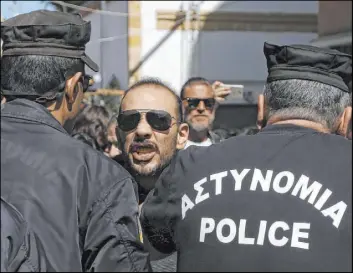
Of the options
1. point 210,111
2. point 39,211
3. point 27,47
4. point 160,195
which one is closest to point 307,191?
point 160,195

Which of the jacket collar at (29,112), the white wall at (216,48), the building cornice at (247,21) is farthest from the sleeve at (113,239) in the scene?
the building cornice at (247,21)

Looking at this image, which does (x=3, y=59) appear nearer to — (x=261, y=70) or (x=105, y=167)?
(x=105, y=167)

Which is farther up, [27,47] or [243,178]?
[27,47]

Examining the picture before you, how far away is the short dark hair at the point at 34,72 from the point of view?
226cm

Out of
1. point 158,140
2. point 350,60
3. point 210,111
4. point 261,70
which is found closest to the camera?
point 350,60

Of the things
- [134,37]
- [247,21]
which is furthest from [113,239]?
[247,21]

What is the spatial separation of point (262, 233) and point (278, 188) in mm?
147

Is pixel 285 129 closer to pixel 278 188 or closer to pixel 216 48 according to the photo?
pixel 278 188

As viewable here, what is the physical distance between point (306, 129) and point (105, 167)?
66 centimetres

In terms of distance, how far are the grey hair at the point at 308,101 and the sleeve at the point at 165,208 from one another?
0.40 m

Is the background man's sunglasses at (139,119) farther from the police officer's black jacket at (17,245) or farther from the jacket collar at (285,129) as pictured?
the police officer's black jacket at (17,245)

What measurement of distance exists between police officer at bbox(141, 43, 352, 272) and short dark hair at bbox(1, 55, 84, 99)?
0.49 meters

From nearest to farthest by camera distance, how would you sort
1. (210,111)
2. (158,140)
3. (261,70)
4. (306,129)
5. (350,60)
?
(306,129)
(350,60)
(158,140)
(210,111)
(261,70)

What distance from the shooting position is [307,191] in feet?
6.80
